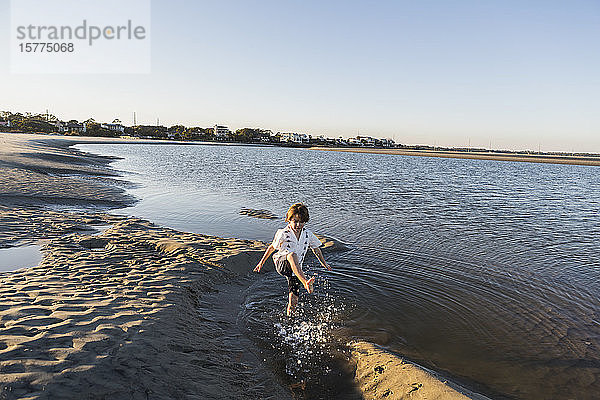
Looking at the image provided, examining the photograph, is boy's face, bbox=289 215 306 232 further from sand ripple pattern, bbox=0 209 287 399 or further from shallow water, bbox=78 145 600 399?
sand ripple pattern, bbox=0 209 287 399

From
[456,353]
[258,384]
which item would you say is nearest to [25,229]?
[258,384]

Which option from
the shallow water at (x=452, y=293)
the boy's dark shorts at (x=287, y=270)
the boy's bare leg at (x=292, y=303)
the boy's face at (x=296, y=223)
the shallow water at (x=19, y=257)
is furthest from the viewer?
the shallow water at (x=19, y=257)

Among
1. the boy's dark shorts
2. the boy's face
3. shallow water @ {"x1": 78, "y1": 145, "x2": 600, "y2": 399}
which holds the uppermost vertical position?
the boy's face

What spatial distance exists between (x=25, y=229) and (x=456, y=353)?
11.3m

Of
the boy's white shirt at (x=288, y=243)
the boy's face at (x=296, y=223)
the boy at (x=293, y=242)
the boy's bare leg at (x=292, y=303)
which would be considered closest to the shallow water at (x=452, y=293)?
the boy's bare leg at (x=292, y=303)

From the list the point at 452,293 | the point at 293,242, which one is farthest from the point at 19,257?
the point at 452,293

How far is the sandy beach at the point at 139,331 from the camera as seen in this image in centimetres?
411

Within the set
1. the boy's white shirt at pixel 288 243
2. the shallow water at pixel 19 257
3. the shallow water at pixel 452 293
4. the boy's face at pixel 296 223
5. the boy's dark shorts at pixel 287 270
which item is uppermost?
the boy's face at pixel 296 223

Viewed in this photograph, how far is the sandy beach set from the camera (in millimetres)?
4105

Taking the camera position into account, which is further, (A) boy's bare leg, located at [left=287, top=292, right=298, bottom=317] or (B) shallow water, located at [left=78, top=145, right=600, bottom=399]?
(A) boy's bare leg, located at [left=287, top=292, right=298, bottom=317]

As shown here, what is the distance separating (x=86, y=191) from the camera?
57.2 feet

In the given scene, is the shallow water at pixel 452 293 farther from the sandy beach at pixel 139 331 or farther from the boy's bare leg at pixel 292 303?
the sandy beach at pixel 139 331

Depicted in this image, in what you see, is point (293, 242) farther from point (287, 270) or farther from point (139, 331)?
point (139, 331)

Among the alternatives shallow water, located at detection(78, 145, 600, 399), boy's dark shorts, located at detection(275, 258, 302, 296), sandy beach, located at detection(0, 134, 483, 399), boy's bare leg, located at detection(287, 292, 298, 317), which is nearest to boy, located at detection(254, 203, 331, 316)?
boy's dark shorts, located at detection(275, 258, 302, 296)
